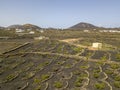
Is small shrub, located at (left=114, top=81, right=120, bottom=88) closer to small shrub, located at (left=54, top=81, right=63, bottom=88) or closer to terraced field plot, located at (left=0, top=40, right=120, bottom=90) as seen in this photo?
terraced field plot, located at (left=0, top=40, right=120, bottom=90)

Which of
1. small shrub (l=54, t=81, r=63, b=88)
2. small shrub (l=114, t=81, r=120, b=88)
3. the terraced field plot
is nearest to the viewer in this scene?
small shrub (l=114, t=81, r=120, b=88)

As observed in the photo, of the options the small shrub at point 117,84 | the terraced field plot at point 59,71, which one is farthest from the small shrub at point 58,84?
the small shrub at point 117,84

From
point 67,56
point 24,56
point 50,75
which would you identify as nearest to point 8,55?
point 24,56

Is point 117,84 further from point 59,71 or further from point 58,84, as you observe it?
point 59,71

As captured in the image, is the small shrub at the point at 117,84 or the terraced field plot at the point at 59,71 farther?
the terraced field plot at the point at 59,71

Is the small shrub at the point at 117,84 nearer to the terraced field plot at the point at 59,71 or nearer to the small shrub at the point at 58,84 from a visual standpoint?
the terraced field plot at the point at 59,71

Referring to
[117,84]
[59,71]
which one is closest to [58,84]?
[59,71]

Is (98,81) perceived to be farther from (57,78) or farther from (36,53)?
(36,53)

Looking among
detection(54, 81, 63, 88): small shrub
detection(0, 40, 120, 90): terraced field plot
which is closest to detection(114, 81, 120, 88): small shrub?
detection(0, 40, 120, 90): terraced field plot
